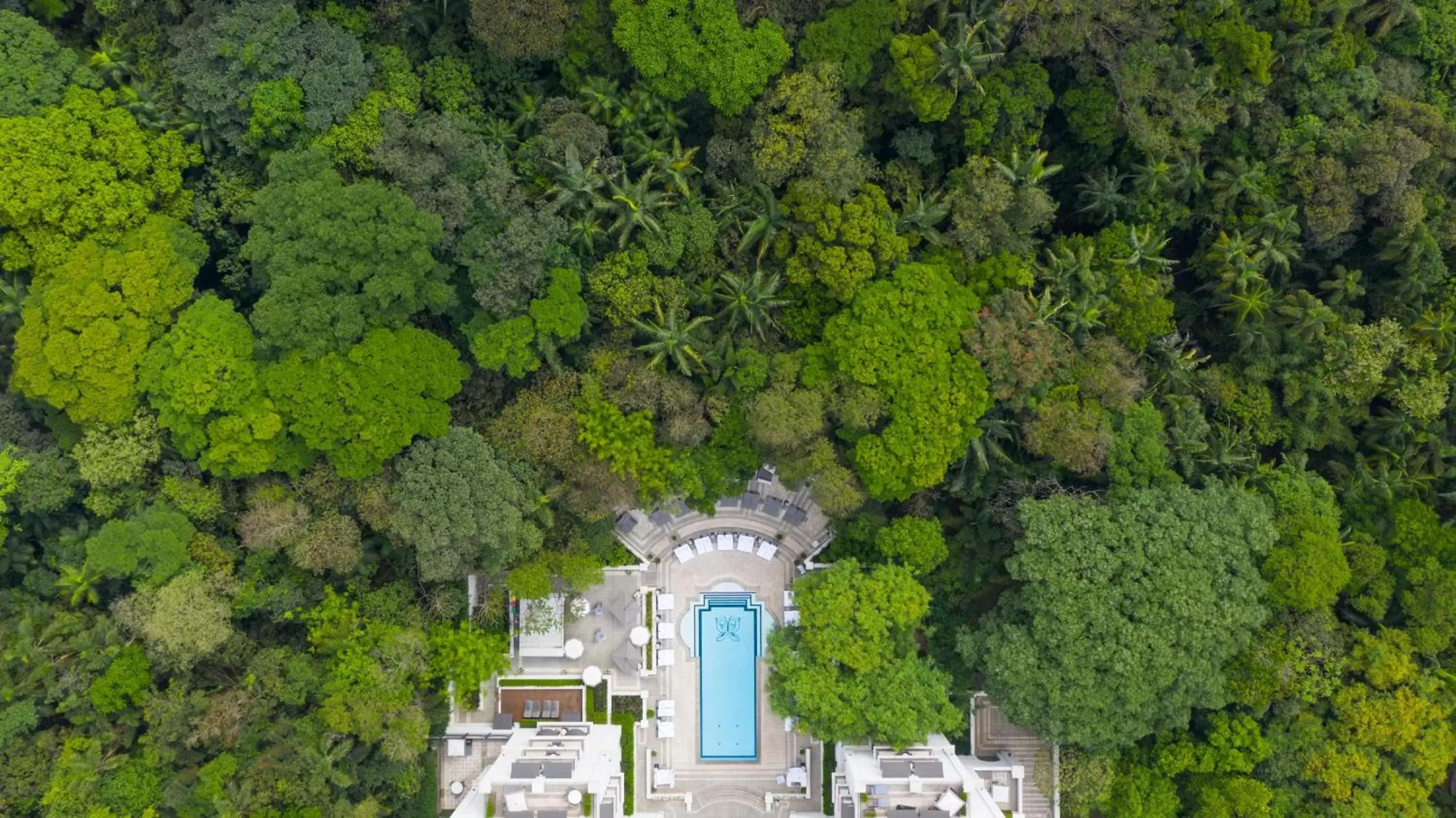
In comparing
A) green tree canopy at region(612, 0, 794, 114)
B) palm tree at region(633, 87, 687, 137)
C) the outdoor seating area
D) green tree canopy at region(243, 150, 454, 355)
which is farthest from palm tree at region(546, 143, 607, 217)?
the outdoor seating area

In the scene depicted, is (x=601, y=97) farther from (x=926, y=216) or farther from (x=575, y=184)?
(x=926, y=216)

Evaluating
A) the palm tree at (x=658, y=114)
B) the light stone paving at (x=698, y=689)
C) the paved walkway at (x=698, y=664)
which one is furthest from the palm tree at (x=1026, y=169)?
the light stone paving at (x=698, y=689)

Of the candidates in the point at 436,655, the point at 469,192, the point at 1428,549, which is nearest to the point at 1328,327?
the point at 1428,549

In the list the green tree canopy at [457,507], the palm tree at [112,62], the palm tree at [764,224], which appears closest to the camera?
the green tree canopy at [457,507]

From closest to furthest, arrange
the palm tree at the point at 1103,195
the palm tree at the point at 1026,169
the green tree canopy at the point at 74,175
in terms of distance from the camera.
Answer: the green tree canopy at the point at 74,175, the palm tree at the point at 1026,169, the palm tree at the point at 1103,195

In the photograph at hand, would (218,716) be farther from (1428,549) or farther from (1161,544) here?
(1428,549)

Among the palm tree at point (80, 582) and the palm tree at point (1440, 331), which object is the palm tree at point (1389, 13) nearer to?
the palm tree at point (1440, 331)

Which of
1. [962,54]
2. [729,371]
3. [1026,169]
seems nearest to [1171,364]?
[1026,169]

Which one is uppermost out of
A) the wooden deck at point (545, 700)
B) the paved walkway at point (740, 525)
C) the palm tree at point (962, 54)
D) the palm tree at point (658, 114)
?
the palm tree at point (962, 54)
